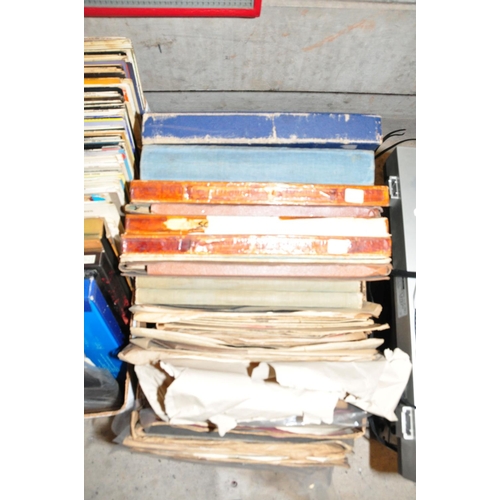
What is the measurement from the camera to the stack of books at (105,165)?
2.96 feet

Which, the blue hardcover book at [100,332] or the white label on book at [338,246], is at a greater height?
the white label on book at [338,246]

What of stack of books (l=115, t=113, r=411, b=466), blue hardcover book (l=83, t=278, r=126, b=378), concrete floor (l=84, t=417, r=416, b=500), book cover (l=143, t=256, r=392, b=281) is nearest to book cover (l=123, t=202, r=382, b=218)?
stack of books (l=115, t=113, r=411, b=466)

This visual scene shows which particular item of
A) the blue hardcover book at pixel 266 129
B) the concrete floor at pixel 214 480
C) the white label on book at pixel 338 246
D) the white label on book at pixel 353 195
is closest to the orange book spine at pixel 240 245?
the white label on book at pixel 338 246

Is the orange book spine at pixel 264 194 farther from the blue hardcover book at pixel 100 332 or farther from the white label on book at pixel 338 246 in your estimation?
→ the blue hardcover book at pixel 100 332

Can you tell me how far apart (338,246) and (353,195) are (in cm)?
14

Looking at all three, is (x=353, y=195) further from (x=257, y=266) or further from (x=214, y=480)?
(x=214, y=480)

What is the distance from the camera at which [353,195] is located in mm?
952

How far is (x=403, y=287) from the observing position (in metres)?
1.06

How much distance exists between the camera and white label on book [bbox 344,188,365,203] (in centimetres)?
95

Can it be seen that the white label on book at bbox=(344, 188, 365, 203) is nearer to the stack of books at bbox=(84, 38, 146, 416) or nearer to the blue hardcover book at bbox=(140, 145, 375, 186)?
the blue hardcover book at bbox=(140, 145, 375, 186)

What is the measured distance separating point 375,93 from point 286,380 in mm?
977

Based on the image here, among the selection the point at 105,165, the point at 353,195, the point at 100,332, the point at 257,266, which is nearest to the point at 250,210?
the point at 257,266
